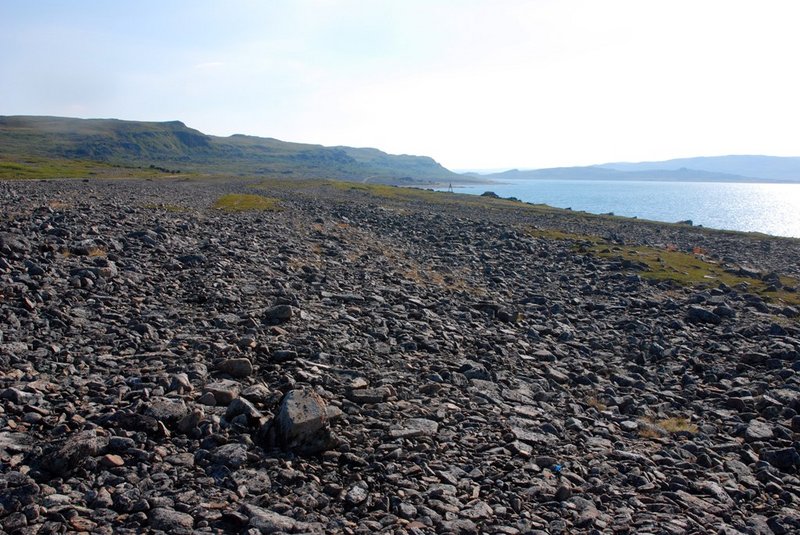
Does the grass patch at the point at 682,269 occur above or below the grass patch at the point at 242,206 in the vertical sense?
below

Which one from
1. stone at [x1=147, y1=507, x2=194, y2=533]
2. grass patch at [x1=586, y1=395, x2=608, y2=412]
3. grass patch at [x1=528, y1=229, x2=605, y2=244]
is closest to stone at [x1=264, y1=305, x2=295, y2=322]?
grass patch at [x1=586, y1=395, x2=608, y2=412]

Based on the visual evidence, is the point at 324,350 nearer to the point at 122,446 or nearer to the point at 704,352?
the point at 122,446

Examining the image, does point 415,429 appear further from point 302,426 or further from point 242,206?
point 242,206

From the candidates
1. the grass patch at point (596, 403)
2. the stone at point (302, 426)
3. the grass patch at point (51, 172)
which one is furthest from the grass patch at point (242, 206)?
the stone at point (302, 426)

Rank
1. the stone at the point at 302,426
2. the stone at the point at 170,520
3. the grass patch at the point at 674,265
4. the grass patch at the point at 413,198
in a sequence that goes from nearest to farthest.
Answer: the stone at the point at 170,520 < the stone at the point at 302,426 < the grass patch at the point at 674,265 < the grass patch at the point at 413,198

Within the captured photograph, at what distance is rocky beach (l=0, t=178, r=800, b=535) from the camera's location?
776 cm

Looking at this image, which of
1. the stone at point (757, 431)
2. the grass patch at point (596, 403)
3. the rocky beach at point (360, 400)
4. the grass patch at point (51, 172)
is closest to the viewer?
the rocky beach at point (360, 400)

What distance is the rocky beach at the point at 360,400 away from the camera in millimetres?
7758

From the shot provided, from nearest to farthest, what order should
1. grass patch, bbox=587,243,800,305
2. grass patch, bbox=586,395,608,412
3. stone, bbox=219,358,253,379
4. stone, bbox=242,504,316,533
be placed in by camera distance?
stone, bbox=242,504,316,533, stone, bbox=219,358,253,379, grass patch, bbox=586,395,608,412, grass patch, bbox=587,243,800,305

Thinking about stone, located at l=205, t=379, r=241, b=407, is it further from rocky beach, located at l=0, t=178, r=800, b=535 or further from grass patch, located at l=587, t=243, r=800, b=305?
grass patch, located at l=587, t=243, r=800, b=305

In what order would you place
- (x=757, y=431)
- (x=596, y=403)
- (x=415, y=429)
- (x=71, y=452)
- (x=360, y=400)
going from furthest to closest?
1. (x=596, y=403)
2. (x=757, y=431)
3. (x=360, y=400)
4. (x=415, y=429)
5. (x=71, y=452)

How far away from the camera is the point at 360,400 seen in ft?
36.7

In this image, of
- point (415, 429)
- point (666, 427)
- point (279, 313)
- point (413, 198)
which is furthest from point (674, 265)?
point (413, 198)

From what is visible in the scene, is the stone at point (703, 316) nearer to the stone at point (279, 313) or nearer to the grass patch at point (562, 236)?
the stone at point (279, 313)
